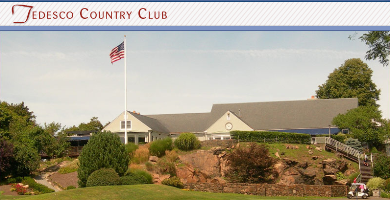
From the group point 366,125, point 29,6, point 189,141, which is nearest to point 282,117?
point 366,125

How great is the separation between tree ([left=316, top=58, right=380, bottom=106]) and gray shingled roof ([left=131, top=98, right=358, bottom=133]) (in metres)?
11.7

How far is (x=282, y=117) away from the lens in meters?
63.0

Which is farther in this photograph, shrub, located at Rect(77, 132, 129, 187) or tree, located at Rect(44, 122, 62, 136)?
tree, located at Rect(44, 122, 62, 136)

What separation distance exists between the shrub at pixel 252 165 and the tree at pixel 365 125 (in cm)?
2085

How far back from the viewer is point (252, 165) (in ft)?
123

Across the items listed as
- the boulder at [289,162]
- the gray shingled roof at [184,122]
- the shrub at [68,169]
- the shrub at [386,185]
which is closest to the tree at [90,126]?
the gray shingled roof at [184,122]

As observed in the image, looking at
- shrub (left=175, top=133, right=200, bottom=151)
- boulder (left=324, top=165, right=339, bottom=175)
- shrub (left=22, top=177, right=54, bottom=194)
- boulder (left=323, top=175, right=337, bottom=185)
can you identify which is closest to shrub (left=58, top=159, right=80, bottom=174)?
shrub (left=22, top=177, right=54, bottom=194)

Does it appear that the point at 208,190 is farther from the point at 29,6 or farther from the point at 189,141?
the point at 29,6

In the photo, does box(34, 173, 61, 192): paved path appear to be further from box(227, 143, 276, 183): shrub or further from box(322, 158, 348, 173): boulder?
box(322, 158, 348, 173): boulder

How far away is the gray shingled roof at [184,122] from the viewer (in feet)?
208

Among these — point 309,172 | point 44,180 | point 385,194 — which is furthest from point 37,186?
point 385,194

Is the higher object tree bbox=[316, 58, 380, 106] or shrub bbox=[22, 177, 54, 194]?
tree bbox=[316, 58, 380, 106]

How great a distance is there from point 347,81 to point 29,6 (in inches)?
2815

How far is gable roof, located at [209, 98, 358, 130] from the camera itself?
6112 centimetres
